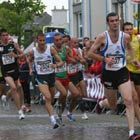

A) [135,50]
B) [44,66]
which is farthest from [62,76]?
[135,50]

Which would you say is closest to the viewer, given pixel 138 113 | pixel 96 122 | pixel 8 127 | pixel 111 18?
pixel 111 18

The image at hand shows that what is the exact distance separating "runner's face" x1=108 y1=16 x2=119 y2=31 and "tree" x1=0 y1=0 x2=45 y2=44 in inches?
1589

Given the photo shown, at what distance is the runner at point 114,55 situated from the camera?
32.7 feet

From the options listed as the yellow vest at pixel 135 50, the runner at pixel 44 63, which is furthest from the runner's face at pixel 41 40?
the yellow vest at pixel 135 50

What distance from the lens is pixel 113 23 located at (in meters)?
9.95

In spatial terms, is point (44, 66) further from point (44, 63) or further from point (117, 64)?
point (117, 64)

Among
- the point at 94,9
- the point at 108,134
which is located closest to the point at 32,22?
the point at 94,9

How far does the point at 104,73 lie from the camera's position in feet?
33.7

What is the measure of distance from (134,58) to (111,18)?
90 cm

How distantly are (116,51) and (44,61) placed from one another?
2.99 meters

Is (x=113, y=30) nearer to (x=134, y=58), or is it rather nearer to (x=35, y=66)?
(x=134, y=58)

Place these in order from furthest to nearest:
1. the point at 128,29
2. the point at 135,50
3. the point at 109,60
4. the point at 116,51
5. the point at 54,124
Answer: the point at 54,124 → the point at 128,29 → the point at 135,50 → the point at 116,51 → the point at 109,60

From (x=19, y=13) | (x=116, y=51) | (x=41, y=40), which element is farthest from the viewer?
(x=19, y=13)

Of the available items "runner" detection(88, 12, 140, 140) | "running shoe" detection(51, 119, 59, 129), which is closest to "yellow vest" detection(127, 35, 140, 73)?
"runner" detection(88, 12, 140, 140)
